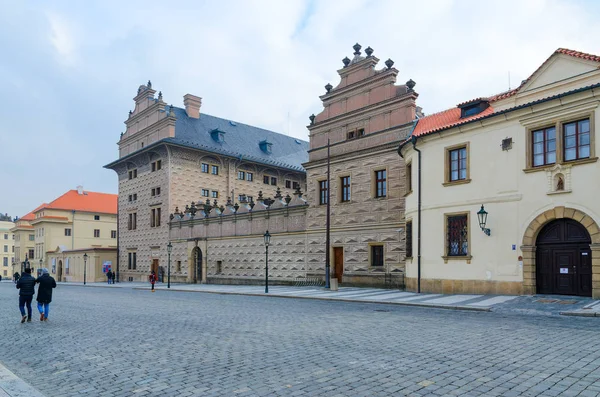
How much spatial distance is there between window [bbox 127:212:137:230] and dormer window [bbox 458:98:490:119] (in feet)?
115

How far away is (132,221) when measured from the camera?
49.5 m

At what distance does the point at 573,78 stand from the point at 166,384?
17.8 metres

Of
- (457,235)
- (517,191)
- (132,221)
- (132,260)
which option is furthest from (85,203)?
(517,191)

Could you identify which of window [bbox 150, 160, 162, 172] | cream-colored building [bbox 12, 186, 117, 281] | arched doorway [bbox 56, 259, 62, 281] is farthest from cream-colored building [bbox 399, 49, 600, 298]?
cream-colored building [bbox 12, 186, 117, 281]

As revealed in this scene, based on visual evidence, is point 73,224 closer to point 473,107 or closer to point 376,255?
point 376,255

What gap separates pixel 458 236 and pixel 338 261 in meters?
9.71

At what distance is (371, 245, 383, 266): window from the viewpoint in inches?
1084

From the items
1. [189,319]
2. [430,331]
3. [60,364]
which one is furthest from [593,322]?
[60,364]

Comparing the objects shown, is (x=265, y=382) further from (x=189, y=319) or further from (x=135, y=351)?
(x=189, y=319)

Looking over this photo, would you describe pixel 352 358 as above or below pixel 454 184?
below

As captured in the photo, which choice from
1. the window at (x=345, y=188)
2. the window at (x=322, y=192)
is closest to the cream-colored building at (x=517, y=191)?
the window at (x=345, y=188)

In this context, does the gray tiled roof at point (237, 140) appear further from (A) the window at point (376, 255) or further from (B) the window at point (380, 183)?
(A) the window at point (376, 255)

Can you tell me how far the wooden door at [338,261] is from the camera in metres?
29.8

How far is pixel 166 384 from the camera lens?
6.58 metres
